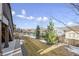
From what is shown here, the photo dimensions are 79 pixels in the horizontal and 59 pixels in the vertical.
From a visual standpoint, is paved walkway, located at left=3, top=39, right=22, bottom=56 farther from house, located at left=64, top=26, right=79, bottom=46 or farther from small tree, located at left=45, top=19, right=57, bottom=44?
house, located at left=64, top=26, right=79, bottom=46

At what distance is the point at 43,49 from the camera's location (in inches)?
67.2

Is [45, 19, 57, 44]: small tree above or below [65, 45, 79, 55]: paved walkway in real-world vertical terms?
above

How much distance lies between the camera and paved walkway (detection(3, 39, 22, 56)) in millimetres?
1692

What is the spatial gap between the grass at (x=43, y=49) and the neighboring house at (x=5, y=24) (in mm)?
195

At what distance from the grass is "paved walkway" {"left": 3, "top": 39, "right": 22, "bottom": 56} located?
A: 0.29ft

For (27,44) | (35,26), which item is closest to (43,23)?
(35,26)

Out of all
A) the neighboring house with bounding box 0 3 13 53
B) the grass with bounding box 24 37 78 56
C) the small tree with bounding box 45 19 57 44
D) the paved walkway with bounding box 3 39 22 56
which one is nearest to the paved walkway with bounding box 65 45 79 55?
the grass with bounding box 24 37 78 56

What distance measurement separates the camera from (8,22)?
1725 mm

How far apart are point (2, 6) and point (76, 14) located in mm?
805

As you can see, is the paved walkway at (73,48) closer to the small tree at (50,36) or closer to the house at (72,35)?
the house at (72,35)

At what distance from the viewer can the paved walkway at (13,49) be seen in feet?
5.55

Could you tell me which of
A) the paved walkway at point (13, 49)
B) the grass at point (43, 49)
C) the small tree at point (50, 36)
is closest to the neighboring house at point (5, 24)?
the paved walkway at point (13, 49)

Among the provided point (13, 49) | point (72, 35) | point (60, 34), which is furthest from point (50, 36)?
point (13, 49)

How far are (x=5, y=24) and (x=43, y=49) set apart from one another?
1.62 ft
